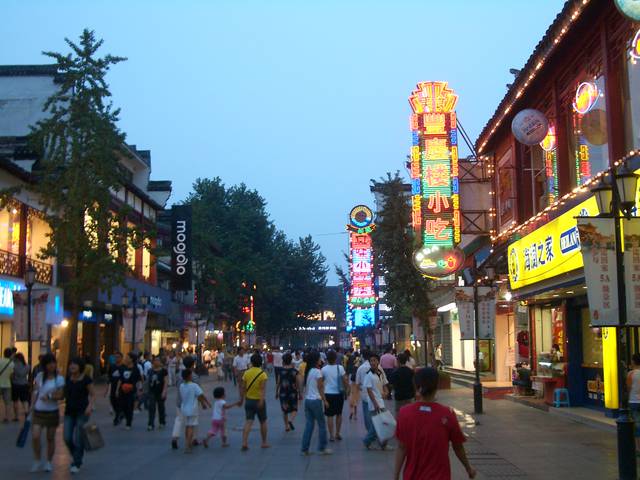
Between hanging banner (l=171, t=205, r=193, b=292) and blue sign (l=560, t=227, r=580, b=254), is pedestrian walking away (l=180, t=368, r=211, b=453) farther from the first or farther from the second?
hanging banner (l=171, t=205, r=193, b=292)

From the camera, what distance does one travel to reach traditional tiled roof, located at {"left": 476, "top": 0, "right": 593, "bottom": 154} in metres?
19.1

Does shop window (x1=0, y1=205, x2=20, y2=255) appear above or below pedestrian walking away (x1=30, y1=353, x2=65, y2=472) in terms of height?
above

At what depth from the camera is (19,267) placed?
30.1m

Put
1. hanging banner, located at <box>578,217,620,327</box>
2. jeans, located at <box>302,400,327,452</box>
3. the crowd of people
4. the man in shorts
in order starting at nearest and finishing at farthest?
the crowd of people, hanging banner, located at <box>578,217,620,327</box>, jeans, located at <box>302,400,327,452</box>, the man in shorts

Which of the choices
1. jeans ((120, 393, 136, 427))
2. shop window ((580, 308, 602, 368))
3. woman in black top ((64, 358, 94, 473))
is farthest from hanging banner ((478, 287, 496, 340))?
woman in black top ((64, 358, 94, 473))

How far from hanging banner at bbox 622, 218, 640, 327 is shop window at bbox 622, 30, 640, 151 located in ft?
15.0

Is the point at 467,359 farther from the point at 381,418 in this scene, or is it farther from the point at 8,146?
the point at 381,418

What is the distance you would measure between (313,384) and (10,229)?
1890cm

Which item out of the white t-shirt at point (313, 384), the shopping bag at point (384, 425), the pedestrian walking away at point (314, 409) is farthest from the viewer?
the white t-shirt at point (313, 384)

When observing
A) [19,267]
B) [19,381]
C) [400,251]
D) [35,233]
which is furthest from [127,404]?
[400,251]

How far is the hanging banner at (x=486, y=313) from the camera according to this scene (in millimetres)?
24625

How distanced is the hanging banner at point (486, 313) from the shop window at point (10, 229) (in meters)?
16.4

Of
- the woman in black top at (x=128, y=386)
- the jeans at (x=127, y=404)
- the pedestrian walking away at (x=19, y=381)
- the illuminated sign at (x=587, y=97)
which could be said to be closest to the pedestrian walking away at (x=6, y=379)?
the pedestrian walking away at (x=19, y=381)

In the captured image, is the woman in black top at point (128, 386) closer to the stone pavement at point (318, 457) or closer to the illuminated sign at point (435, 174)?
the stone pavement at point (318, 457)
